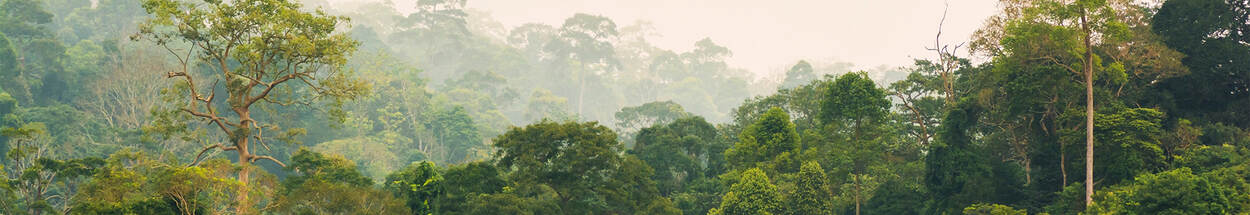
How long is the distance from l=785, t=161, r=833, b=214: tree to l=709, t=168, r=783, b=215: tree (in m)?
0.66

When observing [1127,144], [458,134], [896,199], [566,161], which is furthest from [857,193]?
[458,134]

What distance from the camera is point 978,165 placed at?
27.1 m

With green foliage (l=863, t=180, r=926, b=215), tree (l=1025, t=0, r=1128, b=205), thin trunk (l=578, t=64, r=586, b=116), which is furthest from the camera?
thin trunk (l=578, t=64, r=586, b=116)

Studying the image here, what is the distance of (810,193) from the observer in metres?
28.1

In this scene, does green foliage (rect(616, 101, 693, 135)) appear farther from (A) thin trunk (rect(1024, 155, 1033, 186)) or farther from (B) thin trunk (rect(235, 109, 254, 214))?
(B) thin trunk (rect(235, 109, 254, 214))

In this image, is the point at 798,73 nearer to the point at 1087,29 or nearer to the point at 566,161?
the point at 566,161

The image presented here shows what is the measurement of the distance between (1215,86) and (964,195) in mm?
7344

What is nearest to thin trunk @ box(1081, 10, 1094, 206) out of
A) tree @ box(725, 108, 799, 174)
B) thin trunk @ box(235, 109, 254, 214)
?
tree @ box(725, 108, 799, 174)

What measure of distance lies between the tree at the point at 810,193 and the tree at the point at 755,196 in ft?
2.18

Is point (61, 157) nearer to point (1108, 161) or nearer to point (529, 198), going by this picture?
point (529, 198)

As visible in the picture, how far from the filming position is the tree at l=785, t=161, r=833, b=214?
92.6 feet

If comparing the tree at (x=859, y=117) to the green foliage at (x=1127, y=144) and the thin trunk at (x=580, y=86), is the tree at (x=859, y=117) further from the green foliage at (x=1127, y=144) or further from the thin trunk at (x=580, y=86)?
the thin trunk at (x=580, y=86)

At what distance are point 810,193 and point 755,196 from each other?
1.87 m

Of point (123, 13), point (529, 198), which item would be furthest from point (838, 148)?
point (123, 13)
